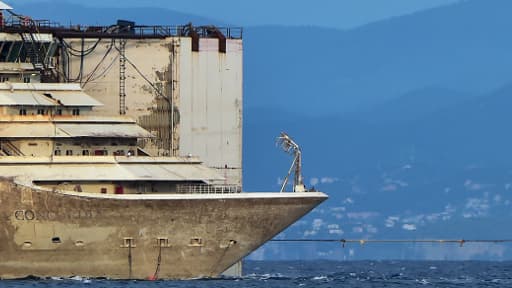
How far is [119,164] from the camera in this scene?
8069 centimetres

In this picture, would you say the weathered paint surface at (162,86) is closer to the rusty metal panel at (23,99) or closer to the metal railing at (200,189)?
the rusty metal panel at (23,99)

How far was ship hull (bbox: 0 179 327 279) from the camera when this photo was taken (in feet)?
259

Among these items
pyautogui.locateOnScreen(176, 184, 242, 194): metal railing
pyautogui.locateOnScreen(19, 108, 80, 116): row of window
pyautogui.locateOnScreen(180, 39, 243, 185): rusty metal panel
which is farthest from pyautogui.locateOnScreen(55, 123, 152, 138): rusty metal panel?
pyautogui.locateOnScreen(180, 39, 243, 185): rusty metal panel

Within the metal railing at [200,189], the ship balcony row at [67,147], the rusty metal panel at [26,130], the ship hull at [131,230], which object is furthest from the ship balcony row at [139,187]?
the rusty metal panel at [26,130]

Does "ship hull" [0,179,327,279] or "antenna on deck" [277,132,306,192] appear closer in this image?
"ship hull" [0,179,327,279]

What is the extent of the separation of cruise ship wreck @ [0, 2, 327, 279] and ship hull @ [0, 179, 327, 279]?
0.11ft

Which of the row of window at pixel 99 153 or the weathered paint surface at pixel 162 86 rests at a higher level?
the weathered paint surface at pixel 162 86

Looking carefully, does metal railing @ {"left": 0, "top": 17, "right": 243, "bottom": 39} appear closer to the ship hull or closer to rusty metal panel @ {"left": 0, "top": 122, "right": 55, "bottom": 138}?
rusty metal panel @ {"left": 0, "top": 122, "right": 55, "bottom": 138}

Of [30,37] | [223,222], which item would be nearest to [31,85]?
[30,37]

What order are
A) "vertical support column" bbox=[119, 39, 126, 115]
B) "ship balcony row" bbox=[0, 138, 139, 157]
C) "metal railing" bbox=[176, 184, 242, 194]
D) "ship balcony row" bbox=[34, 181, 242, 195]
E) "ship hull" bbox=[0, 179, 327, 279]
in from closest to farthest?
"ship hull" bbox=[0, 179, 327, 279], "ship balcony row" bbox=[34, 181, 242, 195], "ship balcony row" bbox=[0, 138, 139, 157], "metal railing" bbox=[176, 184, 242, 194], "vertical support column" bbox=[119, 39, 126, 115]

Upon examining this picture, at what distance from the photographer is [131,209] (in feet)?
261

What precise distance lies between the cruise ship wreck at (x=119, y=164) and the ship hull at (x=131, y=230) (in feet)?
0.11

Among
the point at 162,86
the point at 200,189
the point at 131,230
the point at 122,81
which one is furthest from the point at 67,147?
the point at 162,86

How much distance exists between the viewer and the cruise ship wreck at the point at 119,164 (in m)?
79.3
